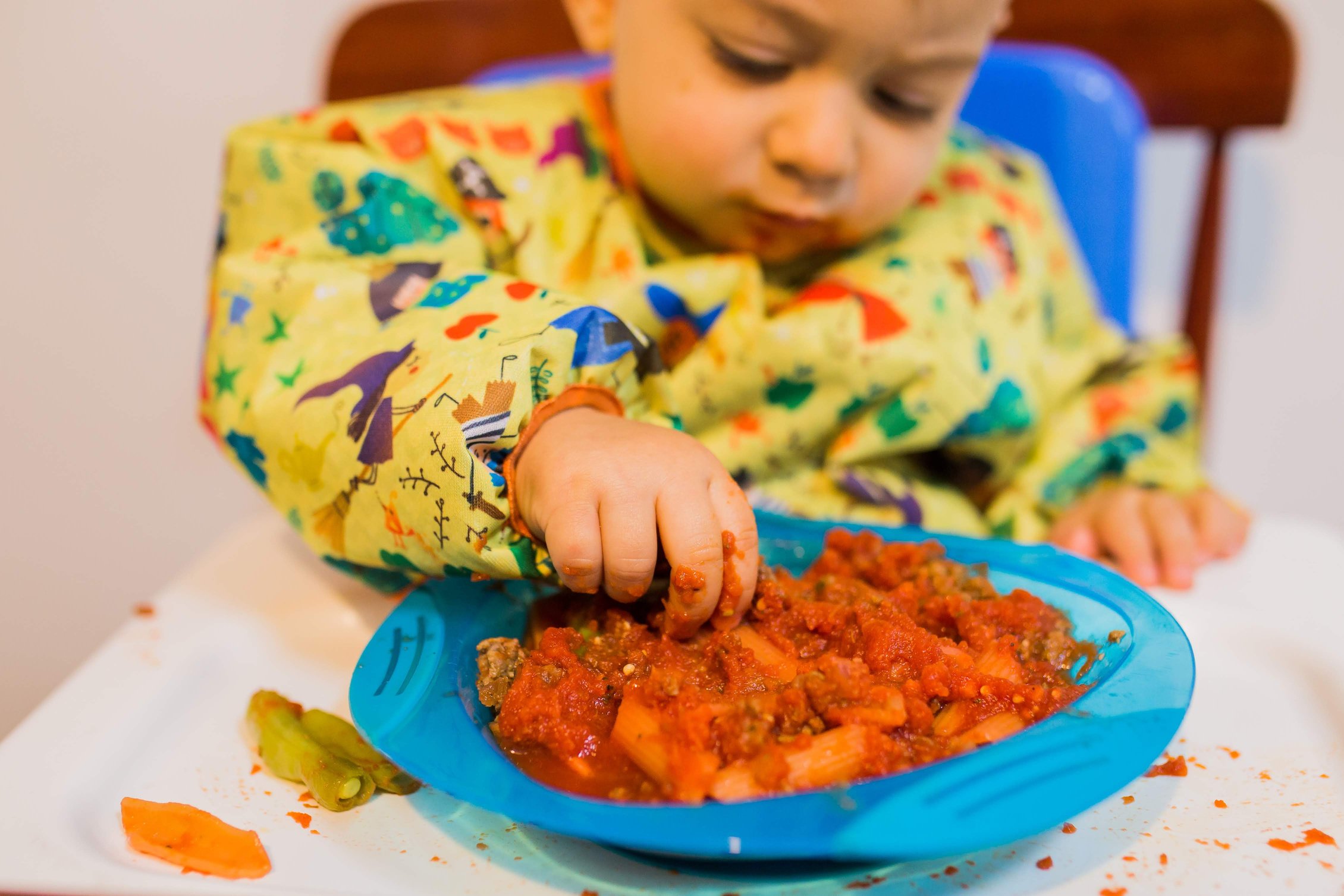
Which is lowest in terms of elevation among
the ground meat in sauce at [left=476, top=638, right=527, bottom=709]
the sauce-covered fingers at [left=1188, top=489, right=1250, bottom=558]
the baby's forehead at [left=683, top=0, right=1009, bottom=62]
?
the sauce-covered fingers at [left=1188, top=489, right=1250, bottom=558]

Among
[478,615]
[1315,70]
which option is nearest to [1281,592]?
[478,615]

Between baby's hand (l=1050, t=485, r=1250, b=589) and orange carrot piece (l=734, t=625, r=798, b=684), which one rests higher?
orange carrot piece (l=734, t=625, r=798, b=684)

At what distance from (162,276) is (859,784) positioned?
1.35 m

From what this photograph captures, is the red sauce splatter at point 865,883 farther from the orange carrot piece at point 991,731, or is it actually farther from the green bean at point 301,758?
the green bean at point 301,758

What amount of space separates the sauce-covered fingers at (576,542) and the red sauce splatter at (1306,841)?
0.34m

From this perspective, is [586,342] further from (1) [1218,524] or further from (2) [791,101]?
(1) [1218,524]

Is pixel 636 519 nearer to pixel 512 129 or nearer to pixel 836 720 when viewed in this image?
pixel 836 720

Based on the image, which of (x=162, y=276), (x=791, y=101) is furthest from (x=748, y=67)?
(x=162, y=276)

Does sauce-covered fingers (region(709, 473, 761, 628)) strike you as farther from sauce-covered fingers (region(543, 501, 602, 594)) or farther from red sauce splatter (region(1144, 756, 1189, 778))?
red sauce splatter (region(1144, 756, 1189, 778))

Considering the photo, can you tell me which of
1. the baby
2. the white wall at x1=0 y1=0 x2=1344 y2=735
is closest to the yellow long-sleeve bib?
the baby

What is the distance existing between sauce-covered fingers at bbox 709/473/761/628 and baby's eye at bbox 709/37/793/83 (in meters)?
0.31

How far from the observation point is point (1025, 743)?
442 mm

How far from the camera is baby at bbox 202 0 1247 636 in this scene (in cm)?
57

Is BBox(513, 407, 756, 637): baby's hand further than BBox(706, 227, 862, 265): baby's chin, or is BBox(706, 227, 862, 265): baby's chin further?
BBox(706, 227, 862, 265): baby's chin
